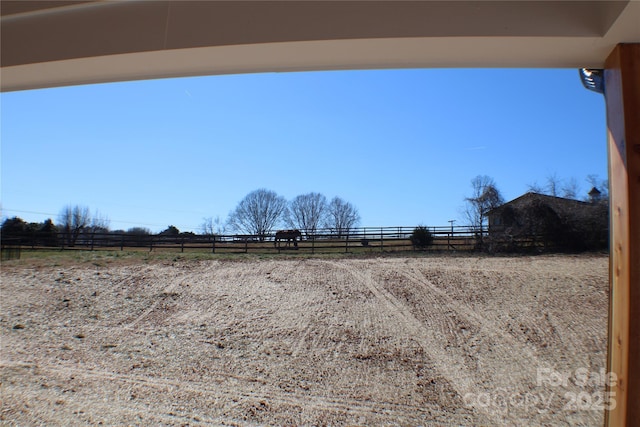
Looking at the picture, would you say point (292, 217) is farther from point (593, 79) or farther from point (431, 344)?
point (593, 79)

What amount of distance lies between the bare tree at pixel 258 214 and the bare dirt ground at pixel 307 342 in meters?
0.44

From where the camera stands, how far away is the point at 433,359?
6.87ft

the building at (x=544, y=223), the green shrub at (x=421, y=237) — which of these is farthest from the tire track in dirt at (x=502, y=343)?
the building at (x=544, y=223)

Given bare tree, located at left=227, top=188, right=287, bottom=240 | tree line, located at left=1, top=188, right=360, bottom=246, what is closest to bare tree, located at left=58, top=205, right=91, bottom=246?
tree line, located at left=1, top=188, right=360, bottom=246

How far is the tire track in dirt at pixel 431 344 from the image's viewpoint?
6.04ft

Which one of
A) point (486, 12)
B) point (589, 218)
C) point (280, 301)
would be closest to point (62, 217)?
point (280, 301)

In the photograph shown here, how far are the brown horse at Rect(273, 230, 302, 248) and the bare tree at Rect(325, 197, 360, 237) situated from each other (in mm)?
316

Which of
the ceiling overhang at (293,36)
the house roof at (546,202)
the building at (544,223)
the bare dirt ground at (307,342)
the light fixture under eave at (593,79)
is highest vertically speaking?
the ceiling overhang at (293,36)

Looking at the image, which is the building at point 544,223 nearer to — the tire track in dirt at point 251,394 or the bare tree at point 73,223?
the tire track in dirt at point 251,394

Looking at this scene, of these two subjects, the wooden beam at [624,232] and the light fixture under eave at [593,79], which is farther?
the light fixture under eave at [593,79]

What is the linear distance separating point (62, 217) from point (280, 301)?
2229 millimetres

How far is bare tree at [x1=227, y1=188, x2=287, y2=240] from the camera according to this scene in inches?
119

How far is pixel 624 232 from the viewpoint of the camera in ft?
2.64

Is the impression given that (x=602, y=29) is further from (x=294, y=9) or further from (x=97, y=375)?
(x=97, y=375)
